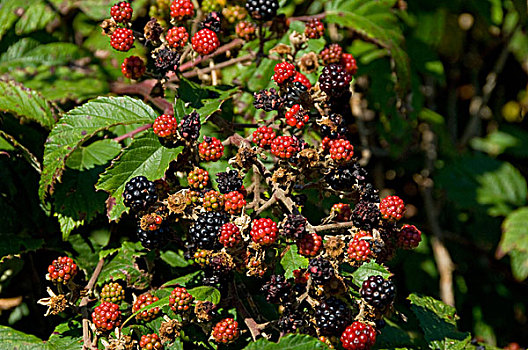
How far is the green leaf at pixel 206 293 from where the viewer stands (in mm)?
1707

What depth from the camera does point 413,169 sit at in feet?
14.3

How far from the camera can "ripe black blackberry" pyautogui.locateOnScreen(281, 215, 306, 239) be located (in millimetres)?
1586

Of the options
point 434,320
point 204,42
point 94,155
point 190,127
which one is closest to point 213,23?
point 204,42

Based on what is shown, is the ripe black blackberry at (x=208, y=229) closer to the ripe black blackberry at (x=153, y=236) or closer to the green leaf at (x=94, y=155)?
the ripe black blackberry at (x=153, y=236)

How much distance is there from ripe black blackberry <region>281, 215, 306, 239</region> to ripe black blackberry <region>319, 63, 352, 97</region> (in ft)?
1.58

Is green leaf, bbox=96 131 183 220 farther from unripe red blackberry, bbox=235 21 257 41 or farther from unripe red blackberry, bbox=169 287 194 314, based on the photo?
unripe red blackberry, bbox=235 21 257 41

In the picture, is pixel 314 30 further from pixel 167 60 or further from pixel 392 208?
pixel 392 208

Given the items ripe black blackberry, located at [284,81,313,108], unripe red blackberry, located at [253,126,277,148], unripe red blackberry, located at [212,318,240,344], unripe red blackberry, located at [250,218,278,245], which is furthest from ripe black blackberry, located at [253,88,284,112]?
unripe red blackberry, located at [212,318,240,344]

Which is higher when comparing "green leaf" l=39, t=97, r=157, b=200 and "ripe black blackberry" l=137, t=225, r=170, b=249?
"green leaf" l=39, t=97, r=157, b=200

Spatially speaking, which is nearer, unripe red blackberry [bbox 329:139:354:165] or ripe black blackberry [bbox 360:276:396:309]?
ripe black blackberry [bbox 360:276:396:309]

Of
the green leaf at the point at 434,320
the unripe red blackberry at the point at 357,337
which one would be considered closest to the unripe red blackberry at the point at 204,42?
the unripe red blackberry at the point at 357,337

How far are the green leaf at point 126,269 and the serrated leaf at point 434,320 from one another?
1.07 metres

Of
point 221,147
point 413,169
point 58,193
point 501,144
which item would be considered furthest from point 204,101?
point 501,144

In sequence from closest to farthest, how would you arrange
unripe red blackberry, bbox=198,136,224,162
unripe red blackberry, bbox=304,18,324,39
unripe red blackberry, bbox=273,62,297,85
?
→ unripe red blackberry, bbox=198,136,224,162 < unripe red blackberry, bbox=273,62,297,85 < unripe red blackberry, bbox=304,18,324,39
